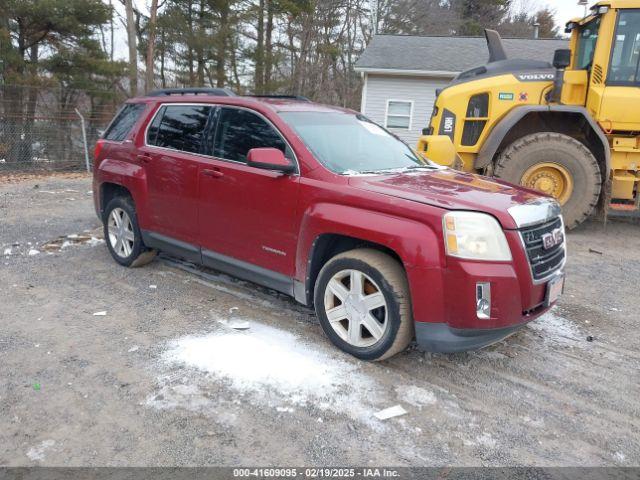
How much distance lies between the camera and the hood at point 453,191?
3.11 metres

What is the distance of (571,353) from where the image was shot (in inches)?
148

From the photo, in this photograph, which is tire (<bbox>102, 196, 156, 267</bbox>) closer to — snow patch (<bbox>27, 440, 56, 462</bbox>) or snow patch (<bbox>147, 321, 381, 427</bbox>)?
snow patch (<bbox>147, 321, 381, 427</bbox>)

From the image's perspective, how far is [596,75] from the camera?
7246 millimetres

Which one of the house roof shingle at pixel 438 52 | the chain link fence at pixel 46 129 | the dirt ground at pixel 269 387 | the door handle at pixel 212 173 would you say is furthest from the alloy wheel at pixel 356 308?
the house roof shingle at pixel 438 52

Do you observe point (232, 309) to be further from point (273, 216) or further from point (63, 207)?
point (63, 207)

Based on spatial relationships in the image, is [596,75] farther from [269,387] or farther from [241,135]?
[269,387]

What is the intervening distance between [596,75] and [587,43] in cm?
72

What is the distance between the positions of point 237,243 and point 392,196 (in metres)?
1.53

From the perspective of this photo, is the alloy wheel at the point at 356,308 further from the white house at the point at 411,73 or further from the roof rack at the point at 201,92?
the white house at the point at 411,73

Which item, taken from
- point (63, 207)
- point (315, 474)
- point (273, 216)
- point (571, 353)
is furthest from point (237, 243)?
point (63, 207)

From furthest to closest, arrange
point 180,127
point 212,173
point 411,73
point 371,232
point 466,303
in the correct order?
point 411,73, point 180,127, point 212,173, point 371,232, point 466,303

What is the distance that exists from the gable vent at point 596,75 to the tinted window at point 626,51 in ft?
0.43

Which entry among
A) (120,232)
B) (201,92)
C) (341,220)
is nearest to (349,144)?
(341,220)

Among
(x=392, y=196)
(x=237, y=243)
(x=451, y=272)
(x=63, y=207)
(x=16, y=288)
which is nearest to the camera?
(x=451, y=272)
